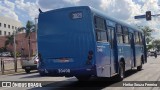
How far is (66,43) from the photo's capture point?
1315 cm

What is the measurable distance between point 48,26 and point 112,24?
3.49 metres

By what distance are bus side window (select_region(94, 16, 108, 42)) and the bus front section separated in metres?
0.54

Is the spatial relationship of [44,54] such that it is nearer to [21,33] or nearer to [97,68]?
[97,68]

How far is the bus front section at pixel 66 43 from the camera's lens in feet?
41.9

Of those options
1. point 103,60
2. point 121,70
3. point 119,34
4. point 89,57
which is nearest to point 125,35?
point 119,34

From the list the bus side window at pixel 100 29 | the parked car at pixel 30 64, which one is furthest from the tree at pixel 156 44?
the bus side window at pixel 100 29

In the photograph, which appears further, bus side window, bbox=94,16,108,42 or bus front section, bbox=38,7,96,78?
bus side window, bbox=94,16,108,42

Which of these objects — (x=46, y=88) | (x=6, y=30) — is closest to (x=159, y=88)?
(x=46, y=88)

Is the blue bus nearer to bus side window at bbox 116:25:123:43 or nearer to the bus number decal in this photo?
the bus number decal

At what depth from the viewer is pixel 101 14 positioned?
1405 cm

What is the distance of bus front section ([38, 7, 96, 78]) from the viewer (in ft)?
41.9

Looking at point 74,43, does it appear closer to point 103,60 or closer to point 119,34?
point 103,60

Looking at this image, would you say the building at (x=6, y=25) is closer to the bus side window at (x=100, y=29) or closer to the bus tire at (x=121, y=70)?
the bus tire at (x=121, y=70)

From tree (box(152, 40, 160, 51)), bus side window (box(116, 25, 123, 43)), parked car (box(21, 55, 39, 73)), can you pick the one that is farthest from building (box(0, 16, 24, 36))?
bus side window (box(116, 25, 123, 43))
